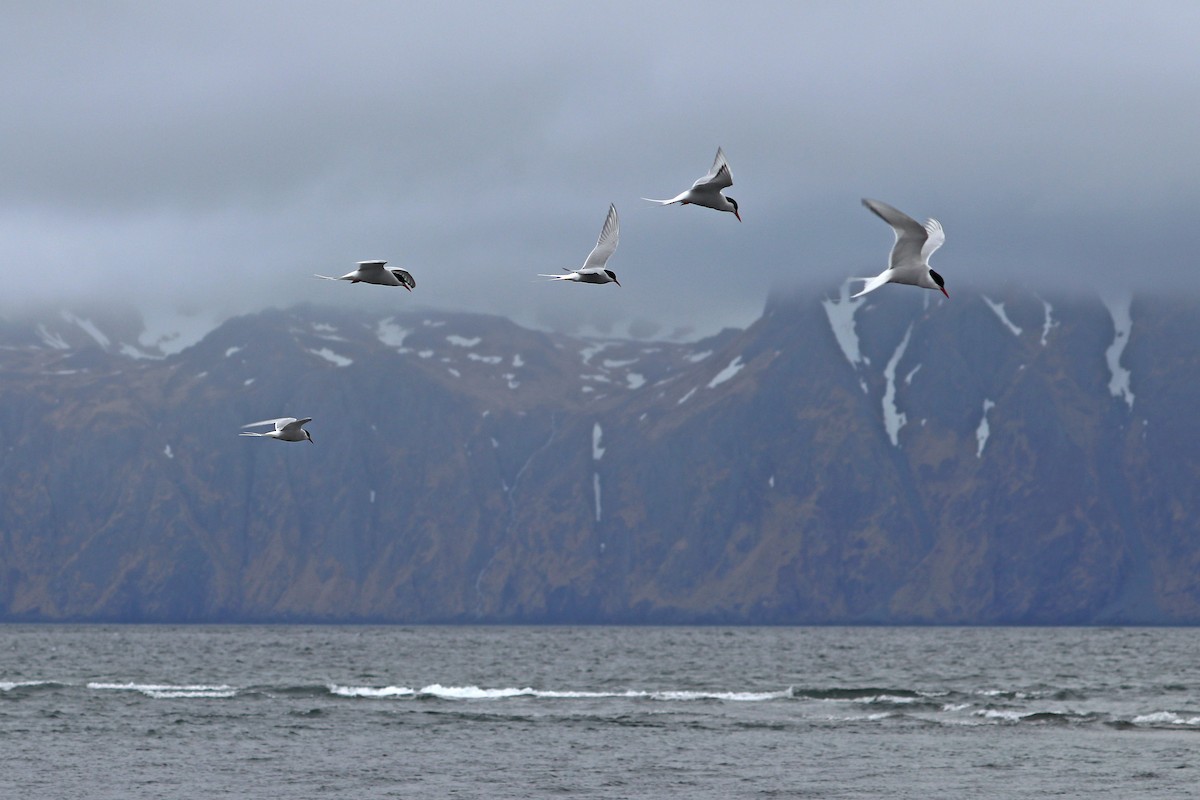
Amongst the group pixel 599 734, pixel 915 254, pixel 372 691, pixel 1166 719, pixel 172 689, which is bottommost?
pixel 172 689

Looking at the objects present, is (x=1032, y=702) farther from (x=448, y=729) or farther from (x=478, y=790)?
(x=478, y=790)

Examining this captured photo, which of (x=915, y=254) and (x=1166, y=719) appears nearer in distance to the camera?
(x=915, y=254)

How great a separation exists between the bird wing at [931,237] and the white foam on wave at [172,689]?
81.3 meters

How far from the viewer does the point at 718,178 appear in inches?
1543

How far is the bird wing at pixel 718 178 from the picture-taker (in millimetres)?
37312

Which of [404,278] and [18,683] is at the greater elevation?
[404,278]

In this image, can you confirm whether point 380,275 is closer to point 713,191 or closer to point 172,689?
point 713,191

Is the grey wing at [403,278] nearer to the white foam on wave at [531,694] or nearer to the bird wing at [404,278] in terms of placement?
the bird wing at [404,278]

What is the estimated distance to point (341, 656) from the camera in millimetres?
182250

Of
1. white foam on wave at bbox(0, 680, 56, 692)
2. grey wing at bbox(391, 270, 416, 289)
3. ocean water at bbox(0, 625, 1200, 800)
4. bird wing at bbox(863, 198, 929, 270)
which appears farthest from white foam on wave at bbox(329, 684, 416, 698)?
bird wing at bbox(863, 198, 929, 270)

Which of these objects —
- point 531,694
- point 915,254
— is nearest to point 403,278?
point 915,254

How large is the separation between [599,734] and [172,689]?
46112mm

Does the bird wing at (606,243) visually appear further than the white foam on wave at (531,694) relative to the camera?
No

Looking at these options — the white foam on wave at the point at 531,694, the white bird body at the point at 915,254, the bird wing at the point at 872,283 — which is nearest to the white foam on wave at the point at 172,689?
the white foam on wave at the point at 531,694
